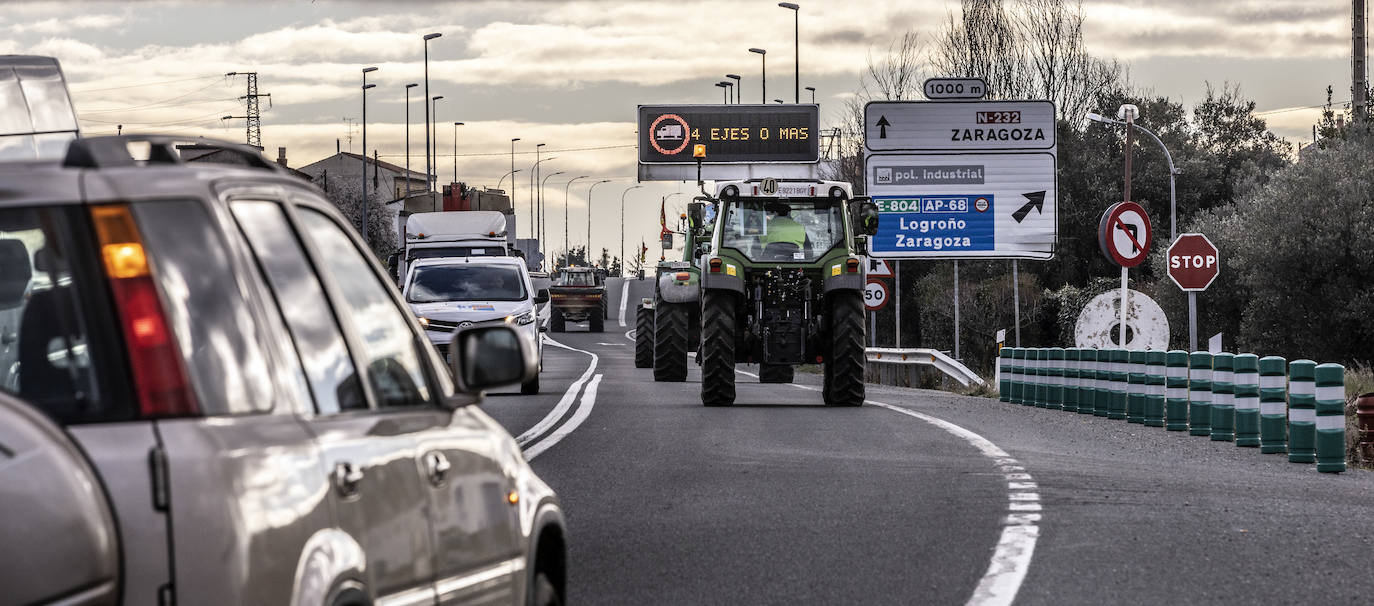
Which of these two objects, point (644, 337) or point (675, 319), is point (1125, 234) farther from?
point (644, 337)

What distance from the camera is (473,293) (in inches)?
1029

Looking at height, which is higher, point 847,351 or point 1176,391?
point 847,351

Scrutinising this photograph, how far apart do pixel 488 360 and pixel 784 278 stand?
1902cm

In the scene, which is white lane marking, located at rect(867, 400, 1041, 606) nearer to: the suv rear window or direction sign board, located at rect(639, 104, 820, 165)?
the suv rear window

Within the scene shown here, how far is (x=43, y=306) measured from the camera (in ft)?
12.0

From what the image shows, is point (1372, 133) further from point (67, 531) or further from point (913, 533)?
point (67, 531)

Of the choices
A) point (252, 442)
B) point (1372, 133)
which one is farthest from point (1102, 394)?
point (1372, 133)

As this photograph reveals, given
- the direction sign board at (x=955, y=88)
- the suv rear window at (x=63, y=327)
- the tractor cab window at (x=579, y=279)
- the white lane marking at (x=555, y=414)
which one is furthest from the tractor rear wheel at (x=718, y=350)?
the tractor cab window at (x=579, y=279)

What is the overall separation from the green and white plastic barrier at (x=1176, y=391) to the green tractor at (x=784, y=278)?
377 centimetres

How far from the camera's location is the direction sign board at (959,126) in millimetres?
39406

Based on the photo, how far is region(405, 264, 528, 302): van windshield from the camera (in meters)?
26.0

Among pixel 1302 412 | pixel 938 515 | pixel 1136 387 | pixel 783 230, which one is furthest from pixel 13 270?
pixel 783 230

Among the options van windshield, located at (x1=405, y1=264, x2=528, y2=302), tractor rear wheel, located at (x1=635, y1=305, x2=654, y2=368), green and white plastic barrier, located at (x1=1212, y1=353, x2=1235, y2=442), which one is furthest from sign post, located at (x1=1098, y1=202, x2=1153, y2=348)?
tractor rear wheel, located at (x1=635, y1=305, x2=654, y2=368)

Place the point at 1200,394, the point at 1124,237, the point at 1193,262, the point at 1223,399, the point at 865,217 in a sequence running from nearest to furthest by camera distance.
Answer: the point at 1223,399
the point at 1200,394
the point at 865,217
the point at 1124,237
the point at 1193,262
